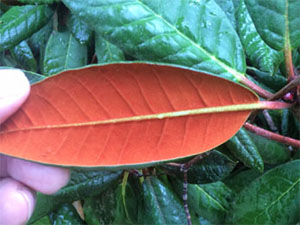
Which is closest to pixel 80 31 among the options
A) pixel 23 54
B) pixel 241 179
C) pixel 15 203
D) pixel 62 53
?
pixel 62 53

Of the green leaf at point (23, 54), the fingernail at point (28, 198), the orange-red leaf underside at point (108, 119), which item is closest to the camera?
the orange-red leaf underside at point (108, 119)

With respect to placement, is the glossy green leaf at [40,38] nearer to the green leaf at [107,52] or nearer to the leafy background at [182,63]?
the leafy background at [182,63]

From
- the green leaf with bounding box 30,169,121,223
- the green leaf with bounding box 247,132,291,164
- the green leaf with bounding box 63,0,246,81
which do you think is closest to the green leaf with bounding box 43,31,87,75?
the green leaf with bounding box 30,169,121,223

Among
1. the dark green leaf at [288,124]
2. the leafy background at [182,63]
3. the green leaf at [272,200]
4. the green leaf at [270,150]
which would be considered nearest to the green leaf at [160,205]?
the leafy background at [182,63]

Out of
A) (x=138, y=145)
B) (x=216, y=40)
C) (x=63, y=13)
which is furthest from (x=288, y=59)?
(x=63, y=13)

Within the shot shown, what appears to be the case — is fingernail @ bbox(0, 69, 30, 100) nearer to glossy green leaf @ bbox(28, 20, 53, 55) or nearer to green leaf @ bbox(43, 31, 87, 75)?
green leaf @ bbox(43, 31, 87, 75)

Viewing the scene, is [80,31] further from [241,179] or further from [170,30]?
[241,179]

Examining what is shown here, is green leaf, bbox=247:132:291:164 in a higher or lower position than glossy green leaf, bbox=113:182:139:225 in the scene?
higher
